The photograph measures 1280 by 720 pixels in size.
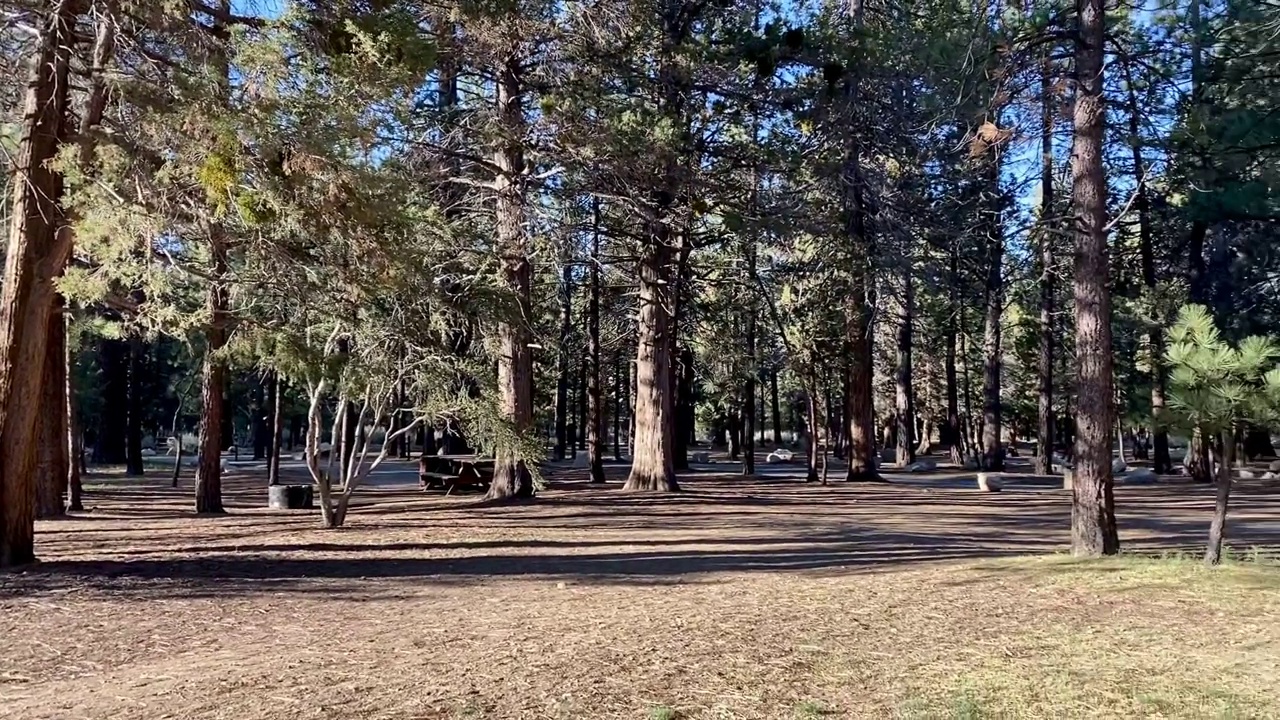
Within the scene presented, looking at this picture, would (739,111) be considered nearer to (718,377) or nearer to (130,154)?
(130,154)

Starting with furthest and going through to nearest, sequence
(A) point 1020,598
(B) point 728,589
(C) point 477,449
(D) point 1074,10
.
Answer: (C) point 477,449
(D) point 1074,10
(B) point 728,589
(A) point 1020,598

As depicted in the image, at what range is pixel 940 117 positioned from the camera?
12.4m

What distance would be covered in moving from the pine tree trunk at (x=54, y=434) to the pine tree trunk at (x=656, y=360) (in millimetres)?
10382

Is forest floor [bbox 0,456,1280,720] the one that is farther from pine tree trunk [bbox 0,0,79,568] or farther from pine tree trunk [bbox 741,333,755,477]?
pine tree trunk [bbox 741,333,755,477]

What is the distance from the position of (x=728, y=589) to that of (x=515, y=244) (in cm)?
922

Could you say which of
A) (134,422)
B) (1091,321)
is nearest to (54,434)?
(1091,321)

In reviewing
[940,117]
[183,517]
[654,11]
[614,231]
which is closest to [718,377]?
[614,231]

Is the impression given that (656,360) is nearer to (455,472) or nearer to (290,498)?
(455,472)

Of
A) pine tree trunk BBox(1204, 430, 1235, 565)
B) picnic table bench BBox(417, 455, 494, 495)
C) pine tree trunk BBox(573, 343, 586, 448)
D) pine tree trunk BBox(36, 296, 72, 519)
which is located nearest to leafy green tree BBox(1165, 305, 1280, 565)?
pine tree trunk BBox(1204, 430, 1235, 565)

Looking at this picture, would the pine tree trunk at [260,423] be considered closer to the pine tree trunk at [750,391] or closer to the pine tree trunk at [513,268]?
the pine tree trunk at [750,391]

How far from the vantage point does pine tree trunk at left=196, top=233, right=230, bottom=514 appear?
1360 cm

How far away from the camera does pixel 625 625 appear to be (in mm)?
8016

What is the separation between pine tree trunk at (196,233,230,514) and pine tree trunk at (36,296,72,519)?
1.94 m

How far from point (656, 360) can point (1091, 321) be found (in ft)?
39.7
